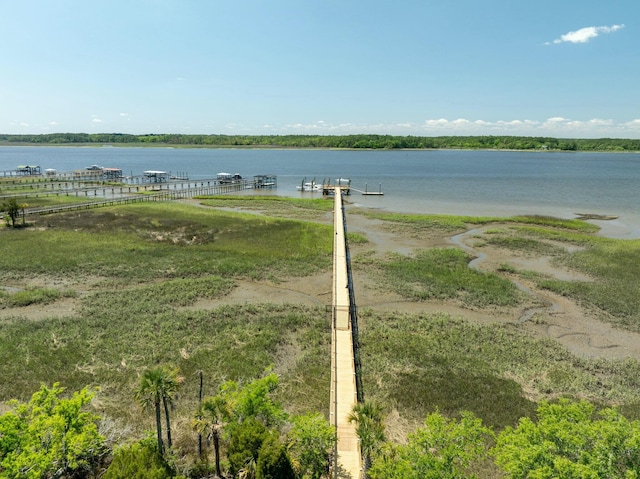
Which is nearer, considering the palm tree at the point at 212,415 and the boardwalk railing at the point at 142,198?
the palm tree at the point at 212,415

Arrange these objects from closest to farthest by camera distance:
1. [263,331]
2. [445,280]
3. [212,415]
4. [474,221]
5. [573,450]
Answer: [573,450], [212,415], [263,331], [445,280], [474,221]

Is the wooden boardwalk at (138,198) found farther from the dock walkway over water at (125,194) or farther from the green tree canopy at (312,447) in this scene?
the green tree canopy at (312,447)

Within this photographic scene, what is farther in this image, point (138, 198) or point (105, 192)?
point (105, 192)

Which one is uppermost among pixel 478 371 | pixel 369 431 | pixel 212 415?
pixel 369 431

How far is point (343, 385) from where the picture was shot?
21188mm

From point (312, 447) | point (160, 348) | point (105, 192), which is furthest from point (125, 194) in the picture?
point (312, 447)

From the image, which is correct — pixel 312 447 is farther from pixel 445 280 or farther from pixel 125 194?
pixel 125 194

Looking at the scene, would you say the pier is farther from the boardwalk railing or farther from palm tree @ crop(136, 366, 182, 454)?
palm tree @ crop(136, 366, 182, 454)

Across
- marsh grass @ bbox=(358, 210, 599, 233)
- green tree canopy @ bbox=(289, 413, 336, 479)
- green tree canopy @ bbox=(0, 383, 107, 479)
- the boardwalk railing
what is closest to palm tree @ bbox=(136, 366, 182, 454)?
green tree canopy @ bbox=(0, 383, 107, 479)

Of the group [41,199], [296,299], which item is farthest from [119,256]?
[41,199]

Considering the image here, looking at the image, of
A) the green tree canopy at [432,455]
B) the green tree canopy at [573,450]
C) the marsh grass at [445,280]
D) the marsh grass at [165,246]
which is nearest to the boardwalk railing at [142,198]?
the marsh grass at [165,246]

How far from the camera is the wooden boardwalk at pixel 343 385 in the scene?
16.7 metres

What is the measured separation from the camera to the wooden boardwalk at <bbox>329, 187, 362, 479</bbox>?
1670 cm

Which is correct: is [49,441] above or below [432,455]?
below
